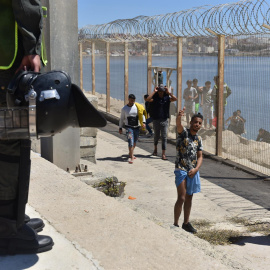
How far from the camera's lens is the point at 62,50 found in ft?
22.8

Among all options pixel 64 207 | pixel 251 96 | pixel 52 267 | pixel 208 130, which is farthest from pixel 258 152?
pixel 52 267

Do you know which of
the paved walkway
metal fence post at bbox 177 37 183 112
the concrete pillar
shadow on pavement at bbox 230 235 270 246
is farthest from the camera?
metal fence post at bbox 177 37 183 112

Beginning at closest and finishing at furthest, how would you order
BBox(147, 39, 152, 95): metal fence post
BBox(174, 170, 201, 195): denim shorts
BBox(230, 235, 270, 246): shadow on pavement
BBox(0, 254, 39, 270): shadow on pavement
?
BBox(0, 254, 39, 270): shadow on pavement < BBox(230, 235, 270, 246): shadow on pavement < BBox(174, 170, 201, 195): denim shorts < BBox(147, 39, 152, 95): metal fence post

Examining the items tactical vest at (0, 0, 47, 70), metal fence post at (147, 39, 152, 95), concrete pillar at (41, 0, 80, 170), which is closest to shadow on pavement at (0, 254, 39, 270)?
tactical vest at (0, 0, 47, 70)

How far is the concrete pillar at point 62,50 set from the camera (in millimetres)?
6852

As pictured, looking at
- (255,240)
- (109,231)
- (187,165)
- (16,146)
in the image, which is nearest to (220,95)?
(187,165)

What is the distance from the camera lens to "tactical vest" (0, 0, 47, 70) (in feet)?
10.0

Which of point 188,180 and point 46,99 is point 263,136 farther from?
point 46,99

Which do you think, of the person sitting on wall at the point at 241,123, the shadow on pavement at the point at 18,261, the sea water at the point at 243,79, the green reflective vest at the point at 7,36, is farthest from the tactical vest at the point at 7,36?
the person sitting on wall at the point at 241,123

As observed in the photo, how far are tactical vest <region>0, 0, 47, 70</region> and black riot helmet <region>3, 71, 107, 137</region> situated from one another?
15cm

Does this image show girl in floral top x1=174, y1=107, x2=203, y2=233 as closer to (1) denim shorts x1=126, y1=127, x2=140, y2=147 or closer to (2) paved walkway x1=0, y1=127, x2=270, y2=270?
(2) paved walkway x1=0, y1=127, x2=270, y2=270

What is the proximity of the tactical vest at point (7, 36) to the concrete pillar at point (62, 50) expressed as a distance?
3.81 metres

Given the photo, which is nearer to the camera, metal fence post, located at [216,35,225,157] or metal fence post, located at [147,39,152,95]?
metal fence post, located at [216,35,225,157]

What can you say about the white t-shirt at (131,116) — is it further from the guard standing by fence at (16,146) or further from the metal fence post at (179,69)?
the guard standing by fence at (16,146)
